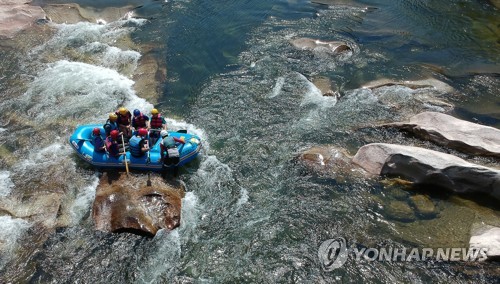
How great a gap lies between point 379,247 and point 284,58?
930 cm

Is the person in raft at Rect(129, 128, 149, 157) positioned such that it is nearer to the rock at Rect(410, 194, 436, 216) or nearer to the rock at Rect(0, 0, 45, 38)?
the rock at Rect(410, 194, 436, 216)

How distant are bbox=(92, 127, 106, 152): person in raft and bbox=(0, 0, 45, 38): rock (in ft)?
33.1

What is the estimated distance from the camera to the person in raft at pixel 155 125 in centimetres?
1240

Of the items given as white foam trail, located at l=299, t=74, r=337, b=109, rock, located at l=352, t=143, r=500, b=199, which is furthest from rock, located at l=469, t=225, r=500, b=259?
white foam trail, located at l=299, t=74, r=337, b=109

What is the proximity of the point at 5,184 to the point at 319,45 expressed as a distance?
12.5 m

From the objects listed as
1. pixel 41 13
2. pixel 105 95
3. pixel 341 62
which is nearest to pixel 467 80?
pixel 341 62

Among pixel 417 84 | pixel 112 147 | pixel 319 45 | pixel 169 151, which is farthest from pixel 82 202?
pixel 417 84

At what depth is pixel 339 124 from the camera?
13.5 m

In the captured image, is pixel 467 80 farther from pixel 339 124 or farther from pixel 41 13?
pixel 41 13

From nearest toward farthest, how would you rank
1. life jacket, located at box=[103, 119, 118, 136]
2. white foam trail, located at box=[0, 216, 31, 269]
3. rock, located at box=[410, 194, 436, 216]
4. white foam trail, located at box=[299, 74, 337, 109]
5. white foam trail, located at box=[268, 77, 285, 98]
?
white foam trail, located at box=[0, 216, 31, 269] < rock, located at box=[410, 194, 436, 216] < life jacket, located at box=[103, 119, 118, 136] < white foam trail, located at box=[299, 74, 337, 109] < white foam trail, located at box=[268, 77, 285, 98]

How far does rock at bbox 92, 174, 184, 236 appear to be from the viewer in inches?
402

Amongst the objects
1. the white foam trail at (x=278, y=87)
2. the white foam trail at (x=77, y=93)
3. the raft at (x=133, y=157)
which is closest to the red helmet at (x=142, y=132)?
the raft at (x=133, y=157)

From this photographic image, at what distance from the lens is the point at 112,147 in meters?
11.7

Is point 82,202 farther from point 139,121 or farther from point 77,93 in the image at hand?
point 77,93
